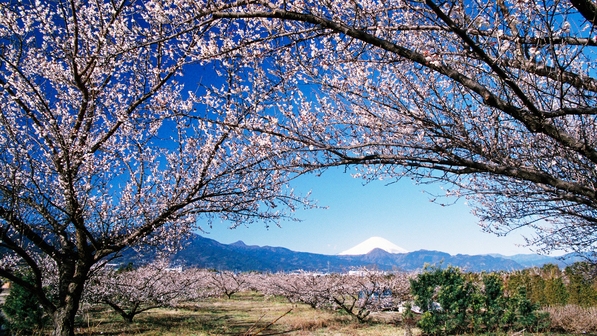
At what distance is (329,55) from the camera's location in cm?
425

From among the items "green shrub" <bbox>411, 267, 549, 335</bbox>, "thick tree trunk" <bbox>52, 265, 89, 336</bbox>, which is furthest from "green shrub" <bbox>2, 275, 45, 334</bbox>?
"green shrub" <bbox>411, 267, 549, 335</bbox>

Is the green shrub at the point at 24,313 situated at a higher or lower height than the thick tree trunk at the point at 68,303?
lower

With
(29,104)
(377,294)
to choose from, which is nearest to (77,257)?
(29,104)

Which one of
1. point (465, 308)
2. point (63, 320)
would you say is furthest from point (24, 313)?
point (465, 308)

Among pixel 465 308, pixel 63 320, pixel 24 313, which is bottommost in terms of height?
pixel 24 313

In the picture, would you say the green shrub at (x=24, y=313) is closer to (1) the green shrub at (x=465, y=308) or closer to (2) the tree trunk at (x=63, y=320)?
(2) the tree trunk at (x=63, y=320)

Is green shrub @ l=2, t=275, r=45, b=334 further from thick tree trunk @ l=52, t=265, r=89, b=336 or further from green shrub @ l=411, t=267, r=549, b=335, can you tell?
green shrub @ l=411, t=267, r=549, b=335

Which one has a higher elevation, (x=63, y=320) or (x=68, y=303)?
(x=68, y=303)

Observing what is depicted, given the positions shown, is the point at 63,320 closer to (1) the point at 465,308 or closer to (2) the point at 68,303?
(2) the point at 68,303

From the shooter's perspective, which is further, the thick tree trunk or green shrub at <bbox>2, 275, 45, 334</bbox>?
green shrub at <bbox>2, 275, 45, 334</bbox>

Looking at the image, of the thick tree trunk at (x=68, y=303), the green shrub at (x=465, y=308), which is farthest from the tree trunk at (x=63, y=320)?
the green shrub at (x=465, y=308)

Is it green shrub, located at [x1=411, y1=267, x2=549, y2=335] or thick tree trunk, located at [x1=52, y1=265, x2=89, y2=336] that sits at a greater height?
thick tree trunk, located at [x1=52, y1=265, x2=89, y2=336]

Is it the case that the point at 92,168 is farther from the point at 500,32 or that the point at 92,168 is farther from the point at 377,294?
the point at 377,294

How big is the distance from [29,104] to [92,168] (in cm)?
142
